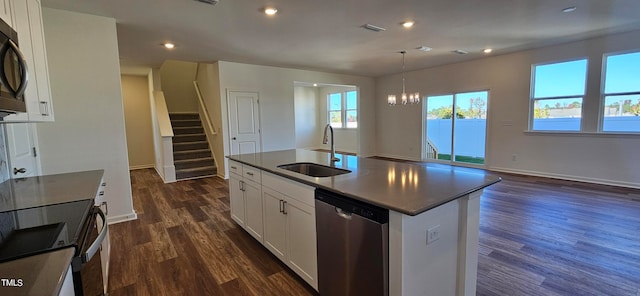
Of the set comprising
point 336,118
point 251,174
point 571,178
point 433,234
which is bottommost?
A: point 571,178

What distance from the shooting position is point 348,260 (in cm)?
169

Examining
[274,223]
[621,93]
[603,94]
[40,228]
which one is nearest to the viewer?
[40,228]

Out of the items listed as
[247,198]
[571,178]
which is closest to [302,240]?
[247,198]

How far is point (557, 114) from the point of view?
18.0 ft

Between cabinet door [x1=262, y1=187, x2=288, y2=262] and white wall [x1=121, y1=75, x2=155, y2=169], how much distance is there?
6484mm

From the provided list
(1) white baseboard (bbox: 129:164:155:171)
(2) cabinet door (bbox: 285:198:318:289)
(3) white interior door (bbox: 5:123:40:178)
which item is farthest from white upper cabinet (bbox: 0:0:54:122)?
(1) white baseboard (bbox: 129:164:155:171)

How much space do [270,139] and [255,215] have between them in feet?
13.5

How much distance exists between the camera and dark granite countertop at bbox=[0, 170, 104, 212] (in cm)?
162

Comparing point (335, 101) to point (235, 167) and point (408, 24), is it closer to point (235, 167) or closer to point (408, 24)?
point (408, 24)

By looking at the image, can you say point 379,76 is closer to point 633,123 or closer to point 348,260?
point 633,123

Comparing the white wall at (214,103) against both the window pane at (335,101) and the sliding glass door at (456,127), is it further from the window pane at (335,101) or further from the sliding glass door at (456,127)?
the sliding glass door at (456,127)

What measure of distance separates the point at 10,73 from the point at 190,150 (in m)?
5.83

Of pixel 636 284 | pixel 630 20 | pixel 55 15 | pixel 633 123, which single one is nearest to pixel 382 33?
pixel 630 20

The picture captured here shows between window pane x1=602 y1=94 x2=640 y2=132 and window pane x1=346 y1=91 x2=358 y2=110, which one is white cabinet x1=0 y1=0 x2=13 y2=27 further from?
window pane x1=346 y1=91 x2=358 y2=110
